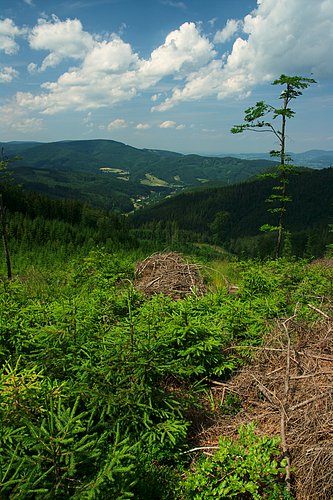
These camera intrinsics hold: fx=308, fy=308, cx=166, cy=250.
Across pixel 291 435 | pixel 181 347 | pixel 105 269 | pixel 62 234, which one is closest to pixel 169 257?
pixel 105 269

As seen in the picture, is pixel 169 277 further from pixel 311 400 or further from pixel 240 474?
pixel 240 474

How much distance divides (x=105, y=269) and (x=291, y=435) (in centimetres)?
756

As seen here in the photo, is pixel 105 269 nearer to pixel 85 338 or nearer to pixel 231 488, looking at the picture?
pixel 85 338

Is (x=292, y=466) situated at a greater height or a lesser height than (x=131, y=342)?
lesser

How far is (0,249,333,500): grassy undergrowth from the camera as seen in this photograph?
263 cm

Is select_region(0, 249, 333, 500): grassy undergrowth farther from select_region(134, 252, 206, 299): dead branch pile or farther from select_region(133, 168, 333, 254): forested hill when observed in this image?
select_region(133, 168, 333, 254): forested hill

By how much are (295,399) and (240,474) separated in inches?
57.1

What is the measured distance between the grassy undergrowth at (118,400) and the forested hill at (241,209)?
451ft

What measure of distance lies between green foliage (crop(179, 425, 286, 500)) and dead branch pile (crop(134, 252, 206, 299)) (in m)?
4.88

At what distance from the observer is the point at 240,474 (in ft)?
10.3

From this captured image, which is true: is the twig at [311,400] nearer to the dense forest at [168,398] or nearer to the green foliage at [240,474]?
the dense forest at [168,398]

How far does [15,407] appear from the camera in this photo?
10.1 ft

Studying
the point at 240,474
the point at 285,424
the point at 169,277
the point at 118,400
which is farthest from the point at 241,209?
the point at 240,474

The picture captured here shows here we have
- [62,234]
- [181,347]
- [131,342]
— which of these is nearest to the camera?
[131,342]
